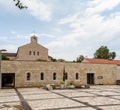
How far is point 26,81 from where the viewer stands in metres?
38.3

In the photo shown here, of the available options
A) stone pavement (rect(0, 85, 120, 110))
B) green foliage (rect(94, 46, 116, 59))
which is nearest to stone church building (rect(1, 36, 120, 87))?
stone pavement (rect(0, 85, 120, 110))

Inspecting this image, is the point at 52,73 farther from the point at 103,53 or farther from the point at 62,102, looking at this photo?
the point at 103,53

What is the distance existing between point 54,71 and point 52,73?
0.51 meters

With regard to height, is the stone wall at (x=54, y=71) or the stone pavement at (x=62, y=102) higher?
the stone wall at (x=54, y=71)

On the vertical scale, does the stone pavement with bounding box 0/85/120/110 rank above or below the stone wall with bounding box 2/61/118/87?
below

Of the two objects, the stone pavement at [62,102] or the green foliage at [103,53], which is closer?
the stone pavement at [62,102]

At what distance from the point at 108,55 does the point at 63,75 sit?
54.1 metres

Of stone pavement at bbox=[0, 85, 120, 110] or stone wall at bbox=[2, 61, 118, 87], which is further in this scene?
stone wall at bbox=[2, 61, 118, 87]

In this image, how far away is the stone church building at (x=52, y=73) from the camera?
37759 mm

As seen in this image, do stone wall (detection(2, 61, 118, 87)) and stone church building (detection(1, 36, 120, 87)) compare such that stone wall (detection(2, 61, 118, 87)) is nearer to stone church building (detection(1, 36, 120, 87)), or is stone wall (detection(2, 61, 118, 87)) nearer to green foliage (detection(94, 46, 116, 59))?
stone church building (detection(1, 36, 120, 87))

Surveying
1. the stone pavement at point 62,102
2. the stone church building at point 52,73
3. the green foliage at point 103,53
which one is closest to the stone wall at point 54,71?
the stone church building at point 52,73

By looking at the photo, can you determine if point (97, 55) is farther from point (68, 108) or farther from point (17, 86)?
point (68, 108)

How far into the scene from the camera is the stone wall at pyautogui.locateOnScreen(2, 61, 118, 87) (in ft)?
124

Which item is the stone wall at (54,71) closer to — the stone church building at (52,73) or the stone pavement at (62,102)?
the stone church building at (52,73)
